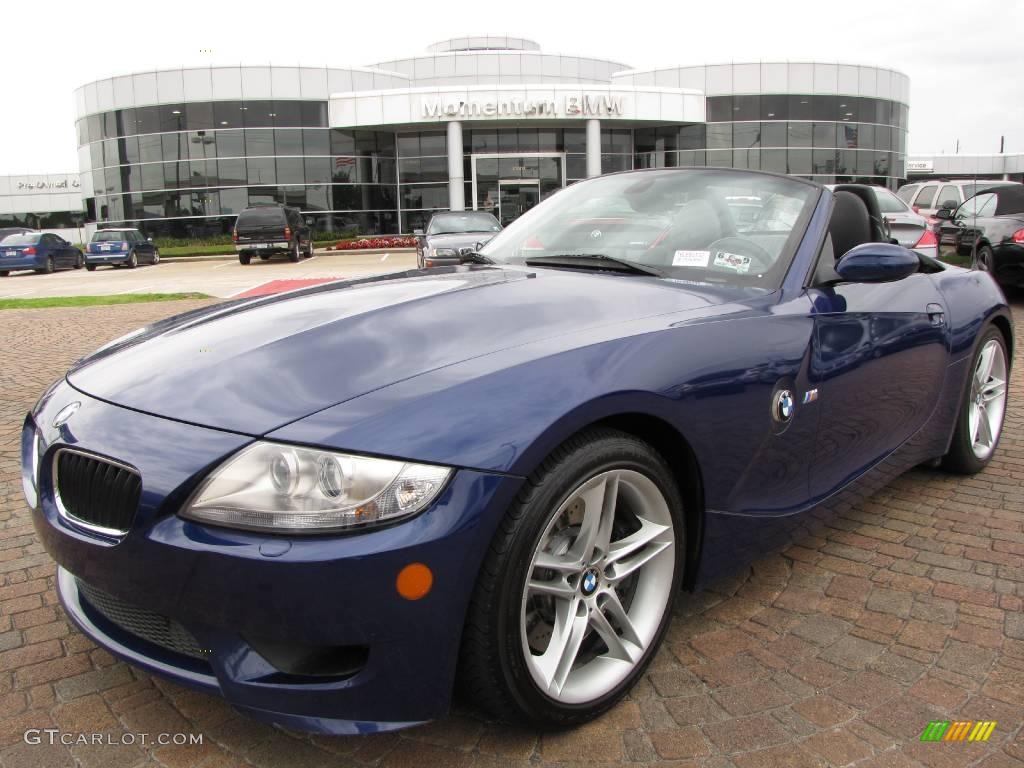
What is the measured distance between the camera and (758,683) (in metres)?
2.27

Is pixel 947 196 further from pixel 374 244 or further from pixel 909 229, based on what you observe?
pixel 374 244

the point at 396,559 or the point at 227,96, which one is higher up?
the point at 227,96

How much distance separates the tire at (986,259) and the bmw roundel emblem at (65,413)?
10470 millimetres

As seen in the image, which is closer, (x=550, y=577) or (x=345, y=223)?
(x=550, y=577)

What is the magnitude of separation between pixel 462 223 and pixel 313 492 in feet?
53.8

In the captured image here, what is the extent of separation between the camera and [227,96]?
3538cm

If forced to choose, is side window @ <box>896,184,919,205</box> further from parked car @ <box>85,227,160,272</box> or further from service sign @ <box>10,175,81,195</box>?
service sign @ <box>10,175,81,195</box>

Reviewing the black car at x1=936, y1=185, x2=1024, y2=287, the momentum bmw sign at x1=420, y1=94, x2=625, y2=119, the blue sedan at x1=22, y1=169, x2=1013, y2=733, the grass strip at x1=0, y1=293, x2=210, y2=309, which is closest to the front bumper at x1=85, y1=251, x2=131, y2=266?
the grass strip at x1=0, y1=293, x2=210, y2=309

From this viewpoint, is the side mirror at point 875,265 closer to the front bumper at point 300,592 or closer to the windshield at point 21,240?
the front bumper at point 300,592

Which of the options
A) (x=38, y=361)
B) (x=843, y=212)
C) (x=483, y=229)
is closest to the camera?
(x=843, y=212)

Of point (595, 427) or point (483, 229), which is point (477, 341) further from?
point (483, 229)

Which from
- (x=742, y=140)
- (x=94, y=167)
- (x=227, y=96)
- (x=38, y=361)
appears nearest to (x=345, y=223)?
(x=227, y=96)

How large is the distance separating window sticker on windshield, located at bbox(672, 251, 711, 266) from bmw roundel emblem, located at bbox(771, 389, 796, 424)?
621mm

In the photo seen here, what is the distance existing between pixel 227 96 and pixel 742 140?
934 inches
